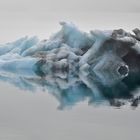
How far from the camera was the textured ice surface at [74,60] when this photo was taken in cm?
283

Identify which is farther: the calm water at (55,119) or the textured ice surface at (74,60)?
the textured ice surface at (74,60)

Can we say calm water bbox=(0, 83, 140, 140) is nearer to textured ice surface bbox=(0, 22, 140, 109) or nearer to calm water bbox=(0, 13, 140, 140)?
calm water bbox=(0, 13, 140, 140)

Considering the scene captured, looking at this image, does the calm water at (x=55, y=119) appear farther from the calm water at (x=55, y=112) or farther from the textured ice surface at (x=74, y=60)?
the textured ice surface at (x=74, y=60)

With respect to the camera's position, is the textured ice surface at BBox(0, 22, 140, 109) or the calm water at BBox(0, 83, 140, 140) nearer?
the calm water at BBox(0, 83, 140, 140)

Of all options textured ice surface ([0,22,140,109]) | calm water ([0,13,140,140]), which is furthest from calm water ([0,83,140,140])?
textured ice surface ([0,22,140,109])

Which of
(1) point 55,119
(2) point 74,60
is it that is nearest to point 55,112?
(1) point 55,119

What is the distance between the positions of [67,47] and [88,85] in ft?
1.21

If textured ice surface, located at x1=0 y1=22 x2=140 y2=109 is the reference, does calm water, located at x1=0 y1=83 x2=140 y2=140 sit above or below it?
below

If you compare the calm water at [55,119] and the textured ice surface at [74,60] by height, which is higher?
the textured ice surface at [74,60]

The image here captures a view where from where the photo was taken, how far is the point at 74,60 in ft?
9.61

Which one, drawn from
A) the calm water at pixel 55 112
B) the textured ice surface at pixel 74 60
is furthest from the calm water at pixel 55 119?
the textured ice surface at pixel 74 60

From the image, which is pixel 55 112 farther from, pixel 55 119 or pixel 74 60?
pixel 74 60

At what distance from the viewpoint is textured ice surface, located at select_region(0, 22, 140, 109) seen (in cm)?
283

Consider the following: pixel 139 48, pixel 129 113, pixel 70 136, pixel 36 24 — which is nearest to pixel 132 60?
pixel 139 48
